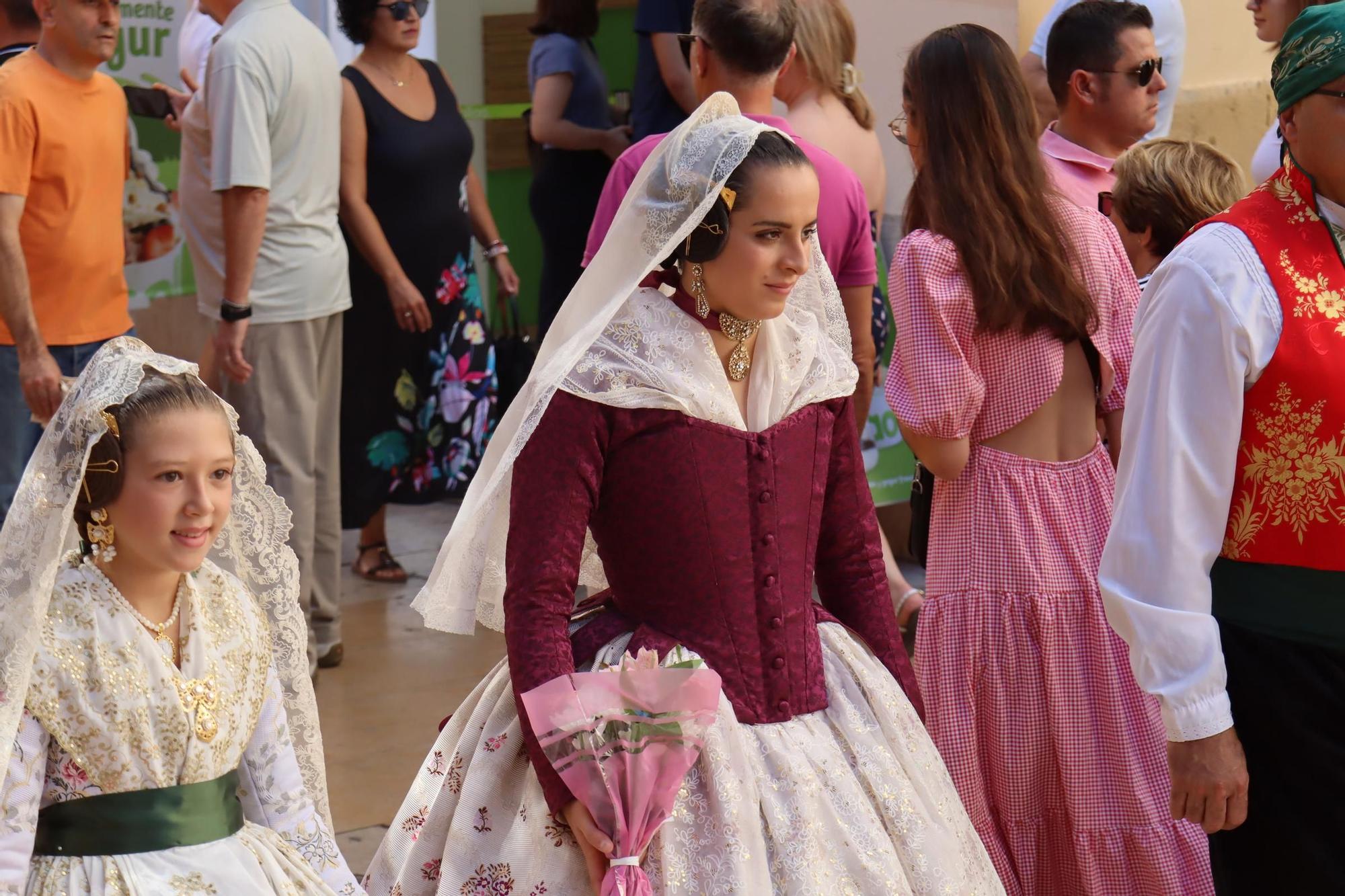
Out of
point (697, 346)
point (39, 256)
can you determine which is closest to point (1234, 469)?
point (697, 346)

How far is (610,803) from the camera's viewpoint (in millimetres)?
2199

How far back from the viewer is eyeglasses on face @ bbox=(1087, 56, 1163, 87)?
3961mm

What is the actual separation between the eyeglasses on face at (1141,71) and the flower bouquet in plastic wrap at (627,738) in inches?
92.4

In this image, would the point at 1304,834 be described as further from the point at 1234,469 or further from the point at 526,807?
the point at 526,807

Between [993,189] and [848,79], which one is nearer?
[993,189]

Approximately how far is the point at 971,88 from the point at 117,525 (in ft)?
6.12

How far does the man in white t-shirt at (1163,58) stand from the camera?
479 cm

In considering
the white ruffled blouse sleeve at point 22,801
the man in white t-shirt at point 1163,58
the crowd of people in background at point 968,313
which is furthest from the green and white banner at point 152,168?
the white ruffled blouse sleeve at point 22,801

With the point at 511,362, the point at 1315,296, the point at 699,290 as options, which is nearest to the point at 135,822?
the point at 699,290

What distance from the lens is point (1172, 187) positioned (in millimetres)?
3365

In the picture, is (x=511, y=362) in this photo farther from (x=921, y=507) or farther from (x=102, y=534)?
(x=102, y=534)

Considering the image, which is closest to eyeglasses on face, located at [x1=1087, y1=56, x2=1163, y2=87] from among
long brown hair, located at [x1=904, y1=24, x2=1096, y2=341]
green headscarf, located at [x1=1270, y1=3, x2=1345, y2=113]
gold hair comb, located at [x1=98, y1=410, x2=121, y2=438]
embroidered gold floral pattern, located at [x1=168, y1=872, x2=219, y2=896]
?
long brown hair, located at [x1=904, y1=24, x2=1096, y2=341]

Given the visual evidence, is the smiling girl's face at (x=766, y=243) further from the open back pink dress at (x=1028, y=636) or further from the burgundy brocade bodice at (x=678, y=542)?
the open back pink dress at (x=1028, y=636)

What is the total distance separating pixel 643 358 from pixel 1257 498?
0.88 m
